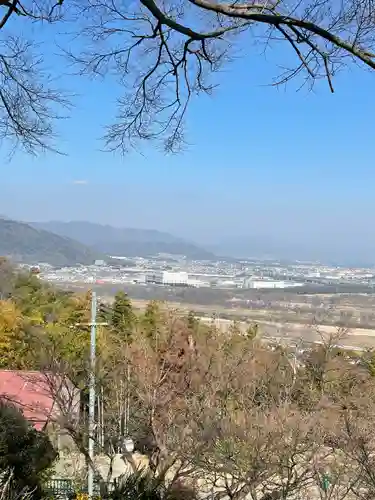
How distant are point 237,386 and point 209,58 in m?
6.67

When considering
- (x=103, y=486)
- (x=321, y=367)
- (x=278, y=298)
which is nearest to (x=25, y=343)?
(x=321, y=367)

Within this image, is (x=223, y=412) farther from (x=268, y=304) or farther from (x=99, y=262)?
(x=99, y=262)

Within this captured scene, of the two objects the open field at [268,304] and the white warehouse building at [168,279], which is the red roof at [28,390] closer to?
the open field at [268,304]

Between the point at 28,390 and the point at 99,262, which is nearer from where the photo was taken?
the point at 28,390

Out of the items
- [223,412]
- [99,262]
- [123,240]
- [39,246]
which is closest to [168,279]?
[99,262]

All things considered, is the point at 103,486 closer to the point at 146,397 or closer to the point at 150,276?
the point at 146,397

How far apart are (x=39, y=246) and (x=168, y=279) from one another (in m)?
18.1

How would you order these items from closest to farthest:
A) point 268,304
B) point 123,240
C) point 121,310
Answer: point 121,310, point 268,304, point 123,240

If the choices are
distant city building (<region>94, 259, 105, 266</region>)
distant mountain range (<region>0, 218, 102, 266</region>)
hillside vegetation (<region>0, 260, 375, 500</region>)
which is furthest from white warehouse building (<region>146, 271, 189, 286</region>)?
hillside vegetation (<region>0, 260, 375, 500</region>)

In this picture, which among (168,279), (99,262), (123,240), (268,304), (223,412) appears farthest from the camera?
(123,240)

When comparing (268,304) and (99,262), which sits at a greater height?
(99,262)

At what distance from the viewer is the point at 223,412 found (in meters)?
7.07

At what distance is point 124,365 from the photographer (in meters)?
8.59

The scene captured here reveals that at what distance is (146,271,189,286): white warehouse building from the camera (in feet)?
121
